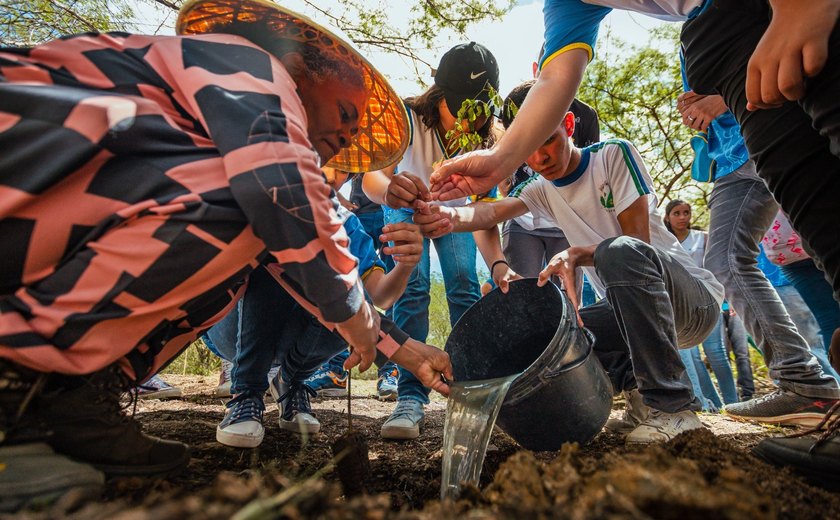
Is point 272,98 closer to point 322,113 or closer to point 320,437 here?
point 322,113

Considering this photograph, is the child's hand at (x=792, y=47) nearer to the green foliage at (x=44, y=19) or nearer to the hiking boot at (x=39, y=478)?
the hiking boot at (x=39, y=478)

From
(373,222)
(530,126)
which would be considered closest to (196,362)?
(373,222)

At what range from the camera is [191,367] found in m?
6.19

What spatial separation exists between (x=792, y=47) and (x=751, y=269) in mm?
1927

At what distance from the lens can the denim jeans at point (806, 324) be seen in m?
2.90

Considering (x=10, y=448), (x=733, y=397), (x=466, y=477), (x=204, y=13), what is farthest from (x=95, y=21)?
(x=733, y=397)

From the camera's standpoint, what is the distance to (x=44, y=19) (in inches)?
133

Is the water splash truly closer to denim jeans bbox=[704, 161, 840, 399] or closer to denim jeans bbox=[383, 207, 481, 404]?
denim jeans bbox=[383, 207, 481, 404]

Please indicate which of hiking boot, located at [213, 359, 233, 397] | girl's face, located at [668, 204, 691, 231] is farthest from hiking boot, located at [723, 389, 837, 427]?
hiking boot, located at [213, 359, 233, 397]

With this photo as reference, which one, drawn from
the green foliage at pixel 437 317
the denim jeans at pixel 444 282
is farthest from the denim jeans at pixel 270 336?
the green foliage at pixel 437 317

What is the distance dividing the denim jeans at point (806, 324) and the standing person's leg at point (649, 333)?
1626 mm

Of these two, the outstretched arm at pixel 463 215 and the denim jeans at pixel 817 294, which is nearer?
the outstretched arm at pixel 463 215

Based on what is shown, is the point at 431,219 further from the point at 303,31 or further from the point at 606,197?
the point at 303,31

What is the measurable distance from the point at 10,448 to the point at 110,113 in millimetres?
708
